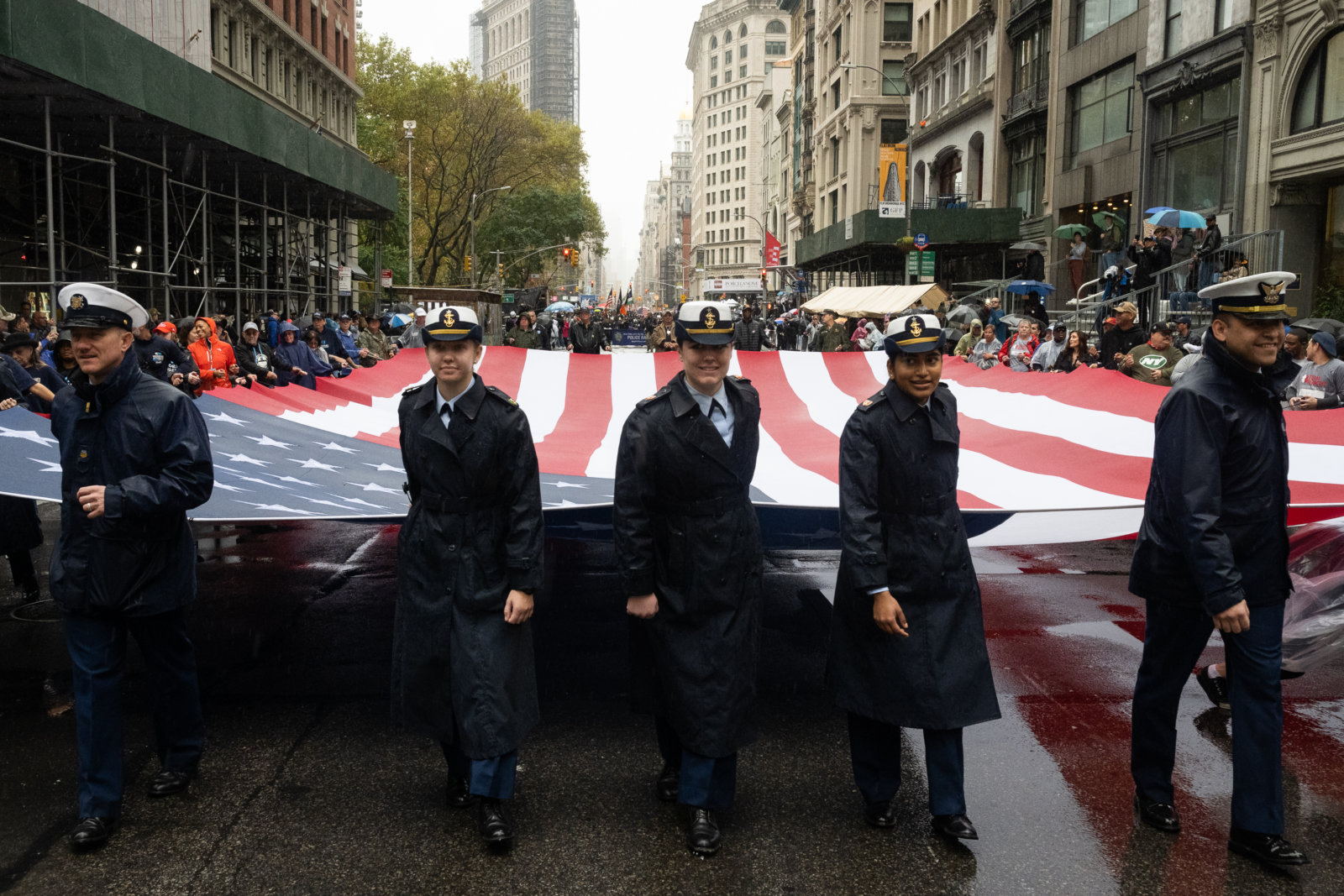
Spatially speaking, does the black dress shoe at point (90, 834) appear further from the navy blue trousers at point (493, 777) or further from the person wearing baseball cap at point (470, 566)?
the navy blue trousers at point (493, 777)

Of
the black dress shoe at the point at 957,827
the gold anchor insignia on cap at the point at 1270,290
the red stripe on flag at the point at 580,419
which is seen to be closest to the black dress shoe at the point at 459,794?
the black dress shoe at the point at 957,827

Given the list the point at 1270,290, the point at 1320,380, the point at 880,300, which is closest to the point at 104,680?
the point at 1270,290

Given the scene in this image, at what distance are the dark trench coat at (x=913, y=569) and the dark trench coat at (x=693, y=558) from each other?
0.39 metres

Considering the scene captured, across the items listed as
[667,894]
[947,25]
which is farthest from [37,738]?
[947,25]

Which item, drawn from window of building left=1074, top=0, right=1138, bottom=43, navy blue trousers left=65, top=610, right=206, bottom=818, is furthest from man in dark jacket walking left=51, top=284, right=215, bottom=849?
window of building left=1074, top=0, right=1138, bottom=43

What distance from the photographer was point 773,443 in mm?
8352

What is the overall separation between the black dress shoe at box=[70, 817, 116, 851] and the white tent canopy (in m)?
25.4

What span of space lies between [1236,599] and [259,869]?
3445mm

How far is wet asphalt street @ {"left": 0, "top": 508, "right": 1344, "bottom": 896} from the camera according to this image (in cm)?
403

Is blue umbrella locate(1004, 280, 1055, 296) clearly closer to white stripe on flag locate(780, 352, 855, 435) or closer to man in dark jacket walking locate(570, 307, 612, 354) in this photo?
man in dark jacket walking locate(570, 307, 612, 354)

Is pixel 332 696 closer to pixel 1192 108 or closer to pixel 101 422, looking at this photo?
pixel 101 422

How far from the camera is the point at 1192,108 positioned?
2428 centimetres

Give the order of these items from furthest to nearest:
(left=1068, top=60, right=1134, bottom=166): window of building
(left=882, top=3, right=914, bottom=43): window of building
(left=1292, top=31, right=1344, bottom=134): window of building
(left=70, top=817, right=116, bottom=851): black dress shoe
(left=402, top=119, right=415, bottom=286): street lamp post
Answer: (left=882, top=3, right=914, bottom=43): window of building
(left=402, top=119, right=415, bottom=286): street lamp post
(left=1068, top=60, right=1134, bottom=166): window of building
(left=1292, top=31, right=1344, bottom=134): window of building
(left=70, top=817, right=116, bottom=851): black dress shoe

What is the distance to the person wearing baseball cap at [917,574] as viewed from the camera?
422 centimetres
